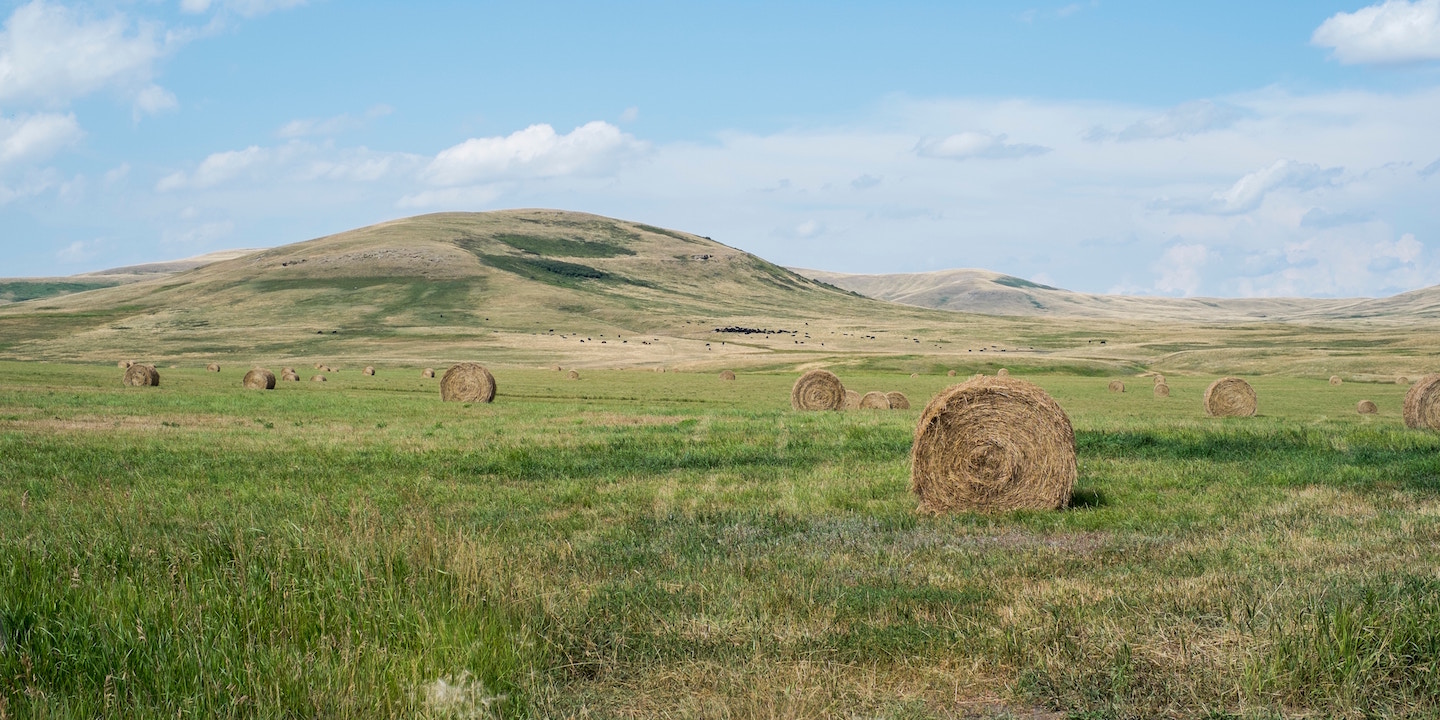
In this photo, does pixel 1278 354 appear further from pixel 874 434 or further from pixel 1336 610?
pixel 1336 610

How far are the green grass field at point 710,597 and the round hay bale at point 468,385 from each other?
27.9 meters

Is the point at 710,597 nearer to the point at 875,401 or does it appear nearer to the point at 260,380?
the point at 875,401

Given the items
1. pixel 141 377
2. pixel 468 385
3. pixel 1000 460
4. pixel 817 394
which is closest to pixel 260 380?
pixel 141 377

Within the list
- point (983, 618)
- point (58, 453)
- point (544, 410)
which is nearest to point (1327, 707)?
point (983, 618)

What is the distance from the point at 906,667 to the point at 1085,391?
5295 centimetres

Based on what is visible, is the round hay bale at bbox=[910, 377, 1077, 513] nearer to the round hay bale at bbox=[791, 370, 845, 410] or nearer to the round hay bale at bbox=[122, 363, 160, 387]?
the round hay bale at bbox=[791, 370, 845, 410]

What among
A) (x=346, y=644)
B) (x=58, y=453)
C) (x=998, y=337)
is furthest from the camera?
(x=998, y=337)

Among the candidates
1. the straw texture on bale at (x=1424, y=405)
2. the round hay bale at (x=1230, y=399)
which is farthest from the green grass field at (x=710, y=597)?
the round hay bale at (x=1230, y=399)

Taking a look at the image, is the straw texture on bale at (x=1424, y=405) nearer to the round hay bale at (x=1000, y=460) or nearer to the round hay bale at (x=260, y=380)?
the round hay bale at (x=1000, y=460)

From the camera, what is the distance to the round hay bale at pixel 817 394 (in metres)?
41.2

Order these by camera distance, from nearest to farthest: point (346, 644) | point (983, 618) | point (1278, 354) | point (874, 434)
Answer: point (346, 644) → point (983, 618) → point (874, 434) → point (1278, 354)

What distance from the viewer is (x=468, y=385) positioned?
150ft

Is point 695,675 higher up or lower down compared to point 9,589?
lower down

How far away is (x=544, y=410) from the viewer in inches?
1415
